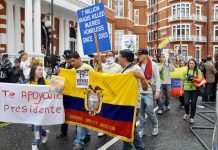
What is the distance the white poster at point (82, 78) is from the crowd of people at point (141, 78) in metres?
0.16

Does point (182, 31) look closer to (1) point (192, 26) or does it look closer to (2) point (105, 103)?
(1) point (192, 26)

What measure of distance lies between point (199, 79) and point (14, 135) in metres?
5.03

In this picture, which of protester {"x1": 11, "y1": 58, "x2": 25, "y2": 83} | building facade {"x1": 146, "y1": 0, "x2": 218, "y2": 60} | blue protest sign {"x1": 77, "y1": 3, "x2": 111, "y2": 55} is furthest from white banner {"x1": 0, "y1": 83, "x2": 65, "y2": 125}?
building facade {"x1": 146, "y1": 0, "x2": 218, "y2": 60}

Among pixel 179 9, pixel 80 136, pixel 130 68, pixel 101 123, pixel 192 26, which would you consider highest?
pixel 179 9

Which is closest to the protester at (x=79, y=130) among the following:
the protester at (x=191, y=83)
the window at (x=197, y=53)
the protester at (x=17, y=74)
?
the protester at (x=191, y=83)

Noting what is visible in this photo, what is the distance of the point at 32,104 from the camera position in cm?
727

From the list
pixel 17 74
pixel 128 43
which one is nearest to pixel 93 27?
pixel 17 74

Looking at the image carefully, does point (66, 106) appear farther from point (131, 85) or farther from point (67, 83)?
point (131, 85)

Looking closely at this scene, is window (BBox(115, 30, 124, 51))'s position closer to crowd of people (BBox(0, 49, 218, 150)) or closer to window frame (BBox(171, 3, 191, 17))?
crowd of people (BBox(0, 49, 218, 150))

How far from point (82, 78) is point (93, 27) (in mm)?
1609

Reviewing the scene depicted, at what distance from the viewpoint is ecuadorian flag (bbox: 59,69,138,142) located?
20.3 feet

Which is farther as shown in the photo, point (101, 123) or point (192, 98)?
point (192, 98)

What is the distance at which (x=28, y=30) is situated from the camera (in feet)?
67.8

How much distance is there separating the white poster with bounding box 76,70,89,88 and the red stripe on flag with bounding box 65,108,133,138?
530 millimetres
